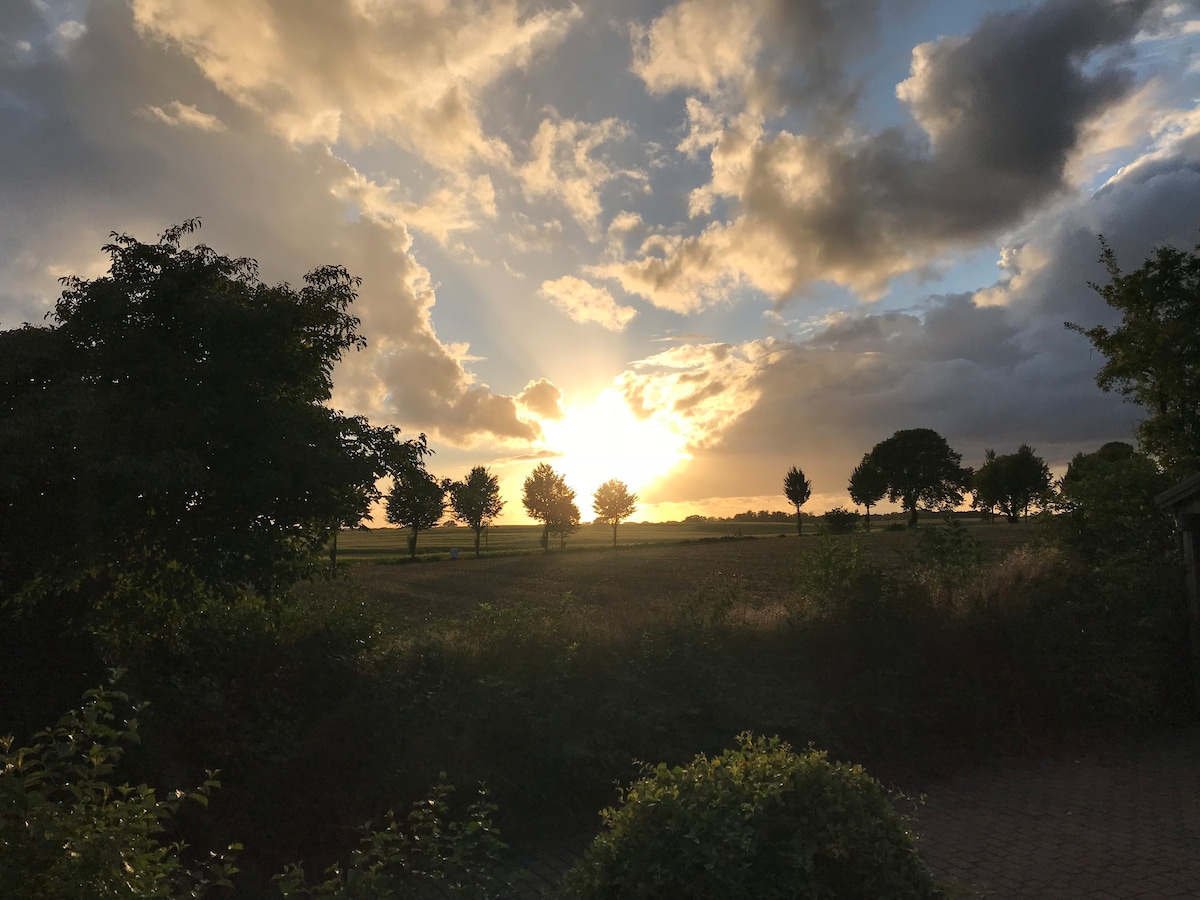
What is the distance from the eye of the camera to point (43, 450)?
26.2 feet

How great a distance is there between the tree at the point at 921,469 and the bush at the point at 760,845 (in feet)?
259

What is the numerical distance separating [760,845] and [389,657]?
17.9 ft

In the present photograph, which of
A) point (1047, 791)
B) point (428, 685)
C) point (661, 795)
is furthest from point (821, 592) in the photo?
point (661, 795)

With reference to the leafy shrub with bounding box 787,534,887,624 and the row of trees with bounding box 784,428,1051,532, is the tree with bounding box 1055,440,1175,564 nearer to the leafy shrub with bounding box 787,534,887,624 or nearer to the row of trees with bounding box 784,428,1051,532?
the leafy shrub with bounding box 787,534,887,624

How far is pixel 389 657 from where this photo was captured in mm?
8344

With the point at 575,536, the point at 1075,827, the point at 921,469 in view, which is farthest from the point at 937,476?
the point at 1075,827

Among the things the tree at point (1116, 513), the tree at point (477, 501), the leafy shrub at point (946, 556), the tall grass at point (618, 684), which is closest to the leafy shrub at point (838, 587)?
the tall grass at point (618, 684)

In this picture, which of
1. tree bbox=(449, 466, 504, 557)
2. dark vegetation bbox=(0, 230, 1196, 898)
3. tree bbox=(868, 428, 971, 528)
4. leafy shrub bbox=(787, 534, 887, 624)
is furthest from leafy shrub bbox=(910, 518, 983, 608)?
tree bbox=(868, 428, 971, 528)

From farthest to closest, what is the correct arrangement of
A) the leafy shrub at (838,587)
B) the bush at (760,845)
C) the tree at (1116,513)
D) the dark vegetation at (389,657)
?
the tree at (1116,513) → the leafy shrub at (838,587) → the dark vegetation at (389,657) → the bush at (760,845)

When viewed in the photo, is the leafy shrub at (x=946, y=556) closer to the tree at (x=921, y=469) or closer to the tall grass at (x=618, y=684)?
the tall grass at (x=618, y=684)

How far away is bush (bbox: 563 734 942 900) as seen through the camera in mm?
3721

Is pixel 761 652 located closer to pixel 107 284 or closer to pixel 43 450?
pixel 43 450

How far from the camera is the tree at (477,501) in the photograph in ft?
238

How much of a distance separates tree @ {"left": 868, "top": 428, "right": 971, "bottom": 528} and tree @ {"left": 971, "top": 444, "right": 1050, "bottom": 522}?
8.35 ft
